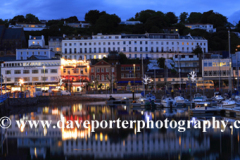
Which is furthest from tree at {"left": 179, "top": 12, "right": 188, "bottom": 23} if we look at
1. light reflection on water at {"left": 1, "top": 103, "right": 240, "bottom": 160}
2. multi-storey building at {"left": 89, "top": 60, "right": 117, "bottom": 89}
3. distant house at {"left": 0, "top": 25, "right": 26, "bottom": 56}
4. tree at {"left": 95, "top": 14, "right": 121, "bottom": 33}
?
light reflection on water at {"left": 1, "top": 103, "right": 240, "bottom": 160}

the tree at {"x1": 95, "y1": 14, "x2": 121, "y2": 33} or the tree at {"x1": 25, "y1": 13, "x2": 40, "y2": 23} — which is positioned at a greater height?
the tree at {"x1": 25, "y1": 13, "x2": 40, "y2": 23}

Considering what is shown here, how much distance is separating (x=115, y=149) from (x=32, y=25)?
128 metres

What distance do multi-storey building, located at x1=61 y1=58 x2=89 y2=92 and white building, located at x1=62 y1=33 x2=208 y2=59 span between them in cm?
1655

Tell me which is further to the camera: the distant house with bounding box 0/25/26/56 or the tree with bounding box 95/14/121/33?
the tree with bounding box 95/14/121/33

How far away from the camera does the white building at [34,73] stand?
3477 inches

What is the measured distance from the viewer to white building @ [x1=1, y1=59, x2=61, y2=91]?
88312 millimetres

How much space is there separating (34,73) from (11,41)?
37819 mm

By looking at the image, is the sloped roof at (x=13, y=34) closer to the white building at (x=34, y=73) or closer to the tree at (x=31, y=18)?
the tree at (x=31, y=18)

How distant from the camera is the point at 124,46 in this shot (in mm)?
108750

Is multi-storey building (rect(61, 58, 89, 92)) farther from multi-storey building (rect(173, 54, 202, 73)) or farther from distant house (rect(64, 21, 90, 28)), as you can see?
distant house (rect(64, 21, 90, 28))

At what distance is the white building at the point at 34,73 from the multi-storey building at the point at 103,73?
847 centimetres

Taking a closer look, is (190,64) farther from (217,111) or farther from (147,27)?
(217,111)

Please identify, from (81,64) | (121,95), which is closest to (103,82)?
(81,64)

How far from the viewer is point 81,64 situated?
92.1 metres
